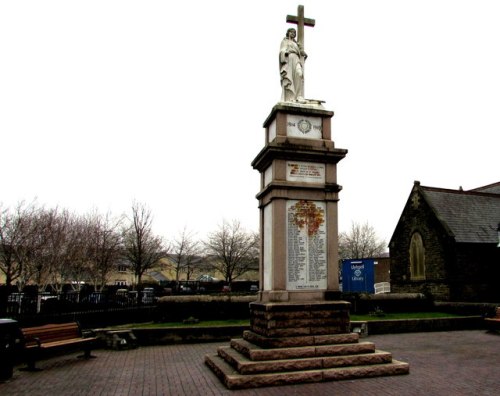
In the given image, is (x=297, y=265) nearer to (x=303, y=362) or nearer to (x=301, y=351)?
(x=301, y=351)

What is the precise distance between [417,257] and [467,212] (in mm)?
4530

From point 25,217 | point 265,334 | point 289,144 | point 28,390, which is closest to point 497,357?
point 265,334

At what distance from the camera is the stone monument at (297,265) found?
9453 mm

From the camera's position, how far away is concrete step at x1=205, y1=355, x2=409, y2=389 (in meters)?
8.75

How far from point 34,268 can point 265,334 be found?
20.8m

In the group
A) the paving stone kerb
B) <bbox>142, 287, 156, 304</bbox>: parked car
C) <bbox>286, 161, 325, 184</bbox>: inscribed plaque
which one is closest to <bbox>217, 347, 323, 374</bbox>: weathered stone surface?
the paving stone kerb

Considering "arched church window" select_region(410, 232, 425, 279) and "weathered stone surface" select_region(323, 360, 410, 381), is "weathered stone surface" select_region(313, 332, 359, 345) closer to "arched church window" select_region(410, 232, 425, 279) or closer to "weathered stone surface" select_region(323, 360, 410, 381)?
"weathered stone surface" select_region(323, 360, 410, 381)

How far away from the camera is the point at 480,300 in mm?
27219

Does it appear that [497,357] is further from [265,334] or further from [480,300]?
[480,300]

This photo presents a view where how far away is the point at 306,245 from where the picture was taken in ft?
36.0

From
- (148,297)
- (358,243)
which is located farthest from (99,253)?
(358,243)

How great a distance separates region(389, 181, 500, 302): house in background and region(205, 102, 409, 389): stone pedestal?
747 inches

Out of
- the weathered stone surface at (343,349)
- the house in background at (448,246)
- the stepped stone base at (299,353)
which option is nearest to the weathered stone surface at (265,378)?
the stepped stone base at (299,353)

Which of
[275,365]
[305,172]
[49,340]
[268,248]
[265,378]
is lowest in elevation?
[265,378]
